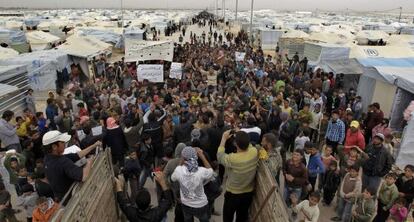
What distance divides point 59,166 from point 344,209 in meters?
4.83

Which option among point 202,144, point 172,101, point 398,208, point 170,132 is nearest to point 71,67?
point 172,101

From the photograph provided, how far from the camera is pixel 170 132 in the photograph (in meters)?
7.08

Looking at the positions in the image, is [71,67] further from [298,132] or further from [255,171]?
[255,171]

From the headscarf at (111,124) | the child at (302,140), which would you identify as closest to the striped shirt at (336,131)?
the child at (302,140)

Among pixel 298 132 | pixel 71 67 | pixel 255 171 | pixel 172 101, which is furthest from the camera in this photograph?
pixel 71 67

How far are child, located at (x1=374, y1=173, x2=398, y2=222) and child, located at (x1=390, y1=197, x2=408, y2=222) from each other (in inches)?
4.8

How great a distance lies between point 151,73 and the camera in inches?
480

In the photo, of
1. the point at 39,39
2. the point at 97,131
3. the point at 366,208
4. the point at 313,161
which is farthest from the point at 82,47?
the point at 366,208

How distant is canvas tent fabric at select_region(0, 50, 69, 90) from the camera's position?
13938 mm

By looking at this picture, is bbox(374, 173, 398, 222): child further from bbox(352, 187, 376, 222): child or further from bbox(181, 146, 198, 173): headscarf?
bbox(181, 146, 198, 173): headscarf

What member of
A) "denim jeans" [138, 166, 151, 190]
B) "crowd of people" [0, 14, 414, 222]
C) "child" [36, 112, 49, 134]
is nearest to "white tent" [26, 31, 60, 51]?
"crowd of people" [0, 14, 414, 222]

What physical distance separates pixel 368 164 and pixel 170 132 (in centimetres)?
398

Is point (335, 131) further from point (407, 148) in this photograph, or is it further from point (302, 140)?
point (407, 148)

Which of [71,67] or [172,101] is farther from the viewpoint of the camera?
[71,67]
